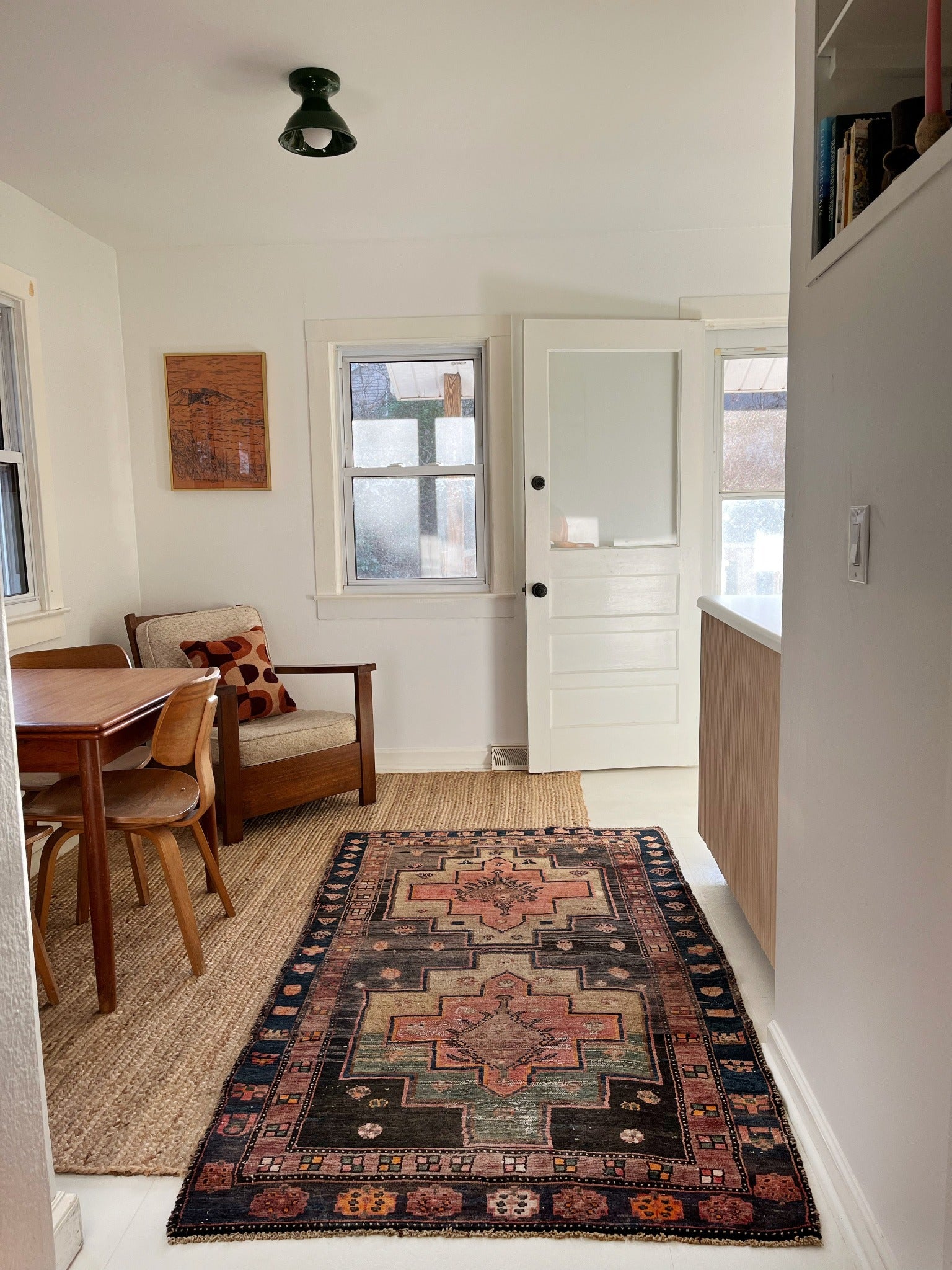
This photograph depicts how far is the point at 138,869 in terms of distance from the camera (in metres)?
2.87

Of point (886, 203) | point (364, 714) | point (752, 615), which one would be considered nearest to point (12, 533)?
point (364, 714)

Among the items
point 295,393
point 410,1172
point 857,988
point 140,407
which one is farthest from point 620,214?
point 410,1172

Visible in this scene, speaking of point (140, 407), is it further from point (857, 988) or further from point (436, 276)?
point (857, 988)

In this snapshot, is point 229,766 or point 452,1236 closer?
point 452,1236

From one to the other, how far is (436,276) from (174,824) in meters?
2.83

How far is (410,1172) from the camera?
1.70 metres

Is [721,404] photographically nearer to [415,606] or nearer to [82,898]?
[415,606]

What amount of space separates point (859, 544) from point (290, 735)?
105 inches

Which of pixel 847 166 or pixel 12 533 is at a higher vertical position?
pixel 847 166

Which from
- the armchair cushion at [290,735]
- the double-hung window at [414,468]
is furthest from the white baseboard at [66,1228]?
the double-hung window at [414,468]

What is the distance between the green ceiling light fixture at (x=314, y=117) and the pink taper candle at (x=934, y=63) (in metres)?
1.73

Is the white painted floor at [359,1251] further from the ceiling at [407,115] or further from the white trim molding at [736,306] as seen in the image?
the white trim molding at [736,306]

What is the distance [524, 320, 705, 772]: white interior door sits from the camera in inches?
163

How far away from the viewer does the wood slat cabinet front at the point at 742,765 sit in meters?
2.23
